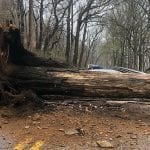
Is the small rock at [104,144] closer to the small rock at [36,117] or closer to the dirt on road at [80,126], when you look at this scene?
the dirt on road at [80,126]

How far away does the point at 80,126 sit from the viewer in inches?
319

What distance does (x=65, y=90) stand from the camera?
9.47 meters

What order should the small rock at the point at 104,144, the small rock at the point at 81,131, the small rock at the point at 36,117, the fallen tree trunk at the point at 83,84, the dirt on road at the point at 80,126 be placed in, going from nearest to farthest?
the small rock at the point at 104,144
the dirt on road at the point at 80,126
the small rock at the point at 81,131
the small rock at the point at 36,117
the fallen tree trunk at the point at 83,84

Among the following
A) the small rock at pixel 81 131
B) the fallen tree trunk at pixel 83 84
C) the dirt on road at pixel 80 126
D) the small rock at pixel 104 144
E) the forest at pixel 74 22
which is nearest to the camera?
the small rock at pixel 104 144

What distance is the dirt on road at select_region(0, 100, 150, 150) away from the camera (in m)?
7.22

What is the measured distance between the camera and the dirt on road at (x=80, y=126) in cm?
722

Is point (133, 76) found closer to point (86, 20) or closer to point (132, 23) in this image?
point (86, 20)

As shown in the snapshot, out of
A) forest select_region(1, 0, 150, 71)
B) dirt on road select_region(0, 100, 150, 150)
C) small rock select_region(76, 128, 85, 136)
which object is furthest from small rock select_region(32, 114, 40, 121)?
forest select_region(1, 0, 150, 71)

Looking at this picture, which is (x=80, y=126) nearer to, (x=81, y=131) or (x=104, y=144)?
(x=81, y=131)

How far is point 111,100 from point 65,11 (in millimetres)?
28538

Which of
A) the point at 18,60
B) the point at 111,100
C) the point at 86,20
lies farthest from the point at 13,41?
the point at 86,20

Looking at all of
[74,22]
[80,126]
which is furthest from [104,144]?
[74,22]

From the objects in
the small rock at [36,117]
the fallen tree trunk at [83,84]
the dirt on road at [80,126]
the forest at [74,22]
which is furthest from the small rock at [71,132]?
the forest at [74,22]

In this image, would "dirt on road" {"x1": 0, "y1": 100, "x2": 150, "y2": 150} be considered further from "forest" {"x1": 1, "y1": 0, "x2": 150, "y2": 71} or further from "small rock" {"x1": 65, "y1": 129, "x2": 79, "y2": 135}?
"forest" {"x1": 1, "y1": 0, "x2": 150, "y2": 71}
